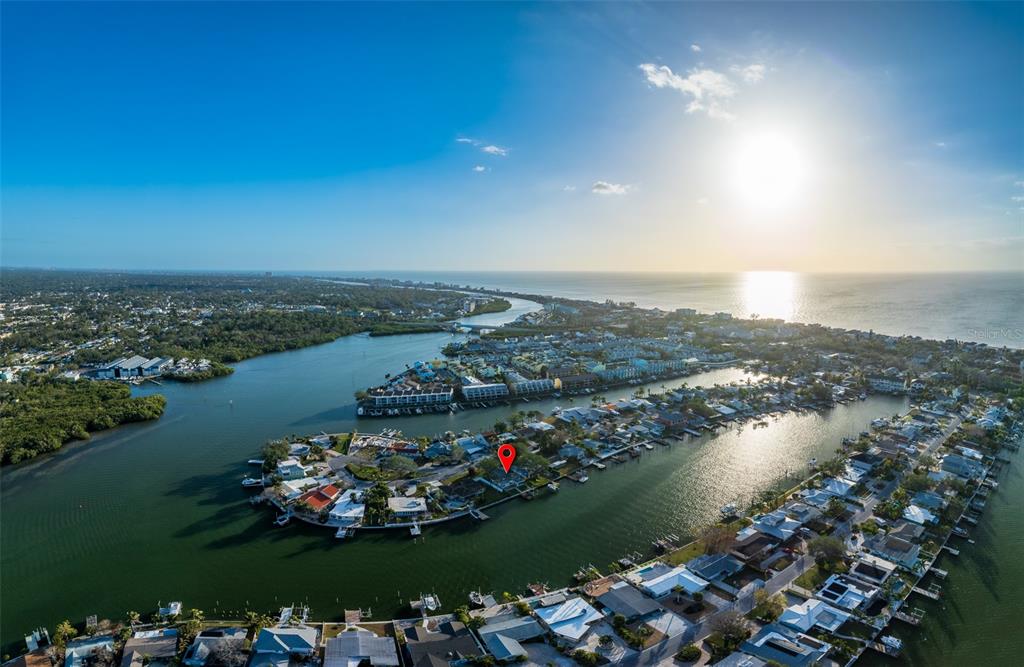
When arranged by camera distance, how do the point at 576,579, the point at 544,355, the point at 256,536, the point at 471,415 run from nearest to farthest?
the point at 576,579, the point at 256,536, the point at 471,415, the point at 544,355

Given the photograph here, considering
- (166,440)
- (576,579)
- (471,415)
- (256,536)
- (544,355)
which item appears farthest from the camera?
(544,355)

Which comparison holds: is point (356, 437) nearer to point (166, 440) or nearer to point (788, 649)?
point (166, 440)

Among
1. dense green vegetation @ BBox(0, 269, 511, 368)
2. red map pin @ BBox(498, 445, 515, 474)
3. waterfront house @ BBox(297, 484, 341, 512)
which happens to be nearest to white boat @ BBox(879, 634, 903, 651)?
red map pin @ BBox(498, 445, 515, 474)

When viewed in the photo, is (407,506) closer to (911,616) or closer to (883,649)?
(883,649)

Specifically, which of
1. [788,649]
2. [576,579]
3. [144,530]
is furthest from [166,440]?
[788,649]

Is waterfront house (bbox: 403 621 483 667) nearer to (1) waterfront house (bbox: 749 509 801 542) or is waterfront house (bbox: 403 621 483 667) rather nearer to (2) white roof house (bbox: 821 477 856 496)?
(1) waterfront house (bbox: 749 509 801 542)
